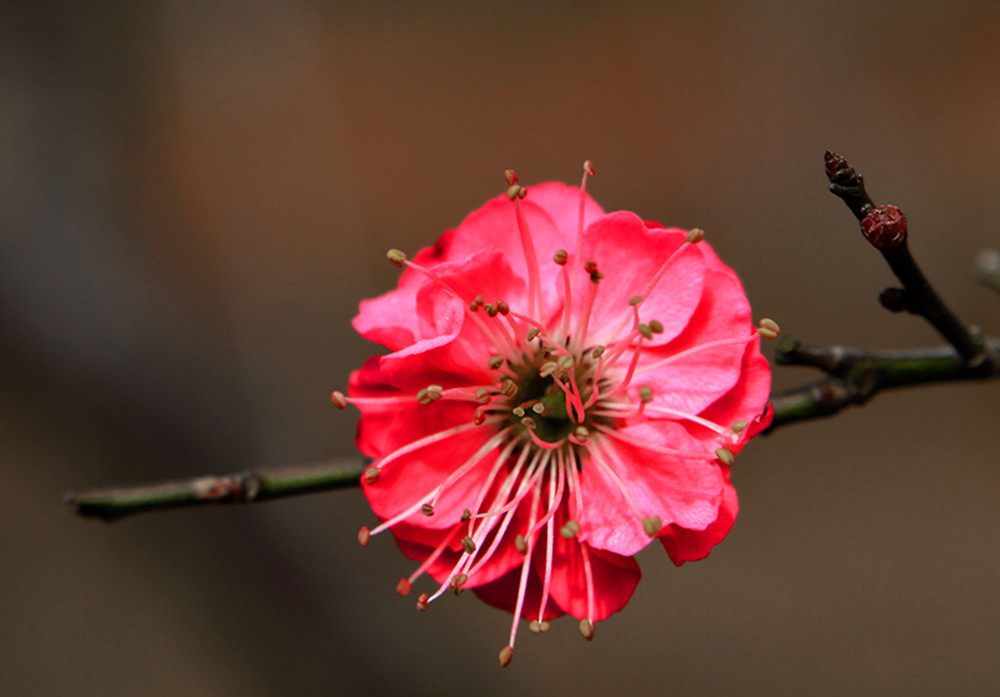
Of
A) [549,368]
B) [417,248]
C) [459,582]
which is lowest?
[459,582]

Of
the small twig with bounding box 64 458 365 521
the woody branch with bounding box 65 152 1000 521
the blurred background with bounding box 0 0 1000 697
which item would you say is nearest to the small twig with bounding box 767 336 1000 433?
the woody branch with bounding box 65 152 1000 521

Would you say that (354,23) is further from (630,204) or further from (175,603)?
(175,603)

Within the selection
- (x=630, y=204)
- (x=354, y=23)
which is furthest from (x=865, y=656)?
(x=354, y=23)

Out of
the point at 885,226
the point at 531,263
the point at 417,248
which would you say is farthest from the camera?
the point at 417,248

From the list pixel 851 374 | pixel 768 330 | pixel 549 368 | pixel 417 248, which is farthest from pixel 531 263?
pixel 417 248

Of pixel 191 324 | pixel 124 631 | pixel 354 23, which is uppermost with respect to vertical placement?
pixel 354 23

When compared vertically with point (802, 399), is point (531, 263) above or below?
above

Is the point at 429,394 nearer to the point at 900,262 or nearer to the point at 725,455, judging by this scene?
the point at 725,455
